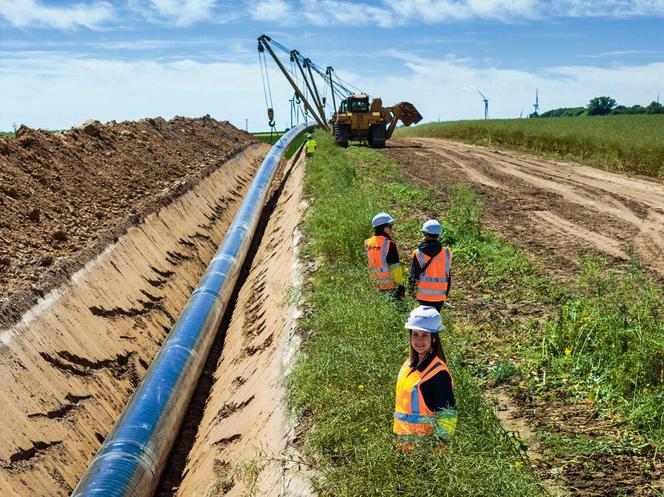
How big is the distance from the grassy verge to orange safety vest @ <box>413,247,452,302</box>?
44 cm

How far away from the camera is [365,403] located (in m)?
5.92

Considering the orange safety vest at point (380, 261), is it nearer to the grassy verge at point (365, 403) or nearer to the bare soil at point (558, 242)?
the grassy verge at point (365, 403)

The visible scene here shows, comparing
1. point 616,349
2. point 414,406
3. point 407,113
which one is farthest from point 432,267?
point 407,113

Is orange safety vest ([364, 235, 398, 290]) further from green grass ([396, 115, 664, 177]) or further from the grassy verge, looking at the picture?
green grass ([396, 115, 664, 177])

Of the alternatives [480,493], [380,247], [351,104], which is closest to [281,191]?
[351,104]

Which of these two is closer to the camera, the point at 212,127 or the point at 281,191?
the point at 281,191

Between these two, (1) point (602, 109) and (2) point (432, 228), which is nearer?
(2) point (432, 228)

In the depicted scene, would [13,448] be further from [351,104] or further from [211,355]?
[351,104]

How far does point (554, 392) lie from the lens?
754 centimetres

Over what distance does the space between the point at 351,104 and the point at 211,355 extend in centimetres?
2386

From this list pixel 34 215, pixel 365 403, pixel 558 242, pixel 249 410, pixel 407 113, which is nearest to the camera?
pixel 365 403

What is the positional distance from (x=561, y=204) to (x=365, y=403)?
535 inches

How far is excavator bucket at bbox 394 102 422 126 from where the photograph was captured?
36484 mm

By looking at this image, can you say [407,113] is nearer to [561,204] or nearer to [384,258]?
[561,204]
